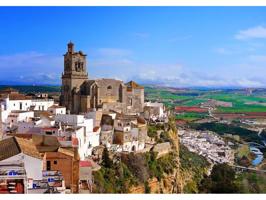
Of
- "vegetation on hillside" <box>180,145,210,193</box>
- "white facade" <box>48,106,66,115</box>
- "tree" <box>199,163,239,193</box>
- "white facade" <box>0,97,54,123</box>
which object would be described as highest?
"white facade" <box>0,97,54,123</box>

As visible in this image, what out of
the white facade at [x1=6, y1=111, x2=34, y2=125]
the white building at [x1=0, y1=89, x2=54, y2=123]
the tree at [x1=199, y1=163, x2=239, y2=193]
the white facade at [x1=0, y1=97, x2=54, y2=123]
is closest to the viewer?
the tree at [x1=199, y1=163, x2=239, y2=193]

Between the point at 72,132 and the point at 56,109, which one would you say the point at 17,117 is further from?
the point at 72,132

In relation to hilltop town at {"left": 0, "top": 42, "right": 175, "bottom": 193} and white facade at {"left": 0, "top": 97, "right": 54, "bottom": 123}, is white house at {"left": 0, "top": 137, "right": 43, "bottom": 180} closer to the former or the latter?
hilltop town at {"left": 0, "top": 42, "right": 175, "bottom": 193}

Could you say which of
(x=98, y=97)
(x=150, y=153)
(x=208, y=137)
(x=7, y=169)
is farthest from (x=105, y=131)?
(x=208, y=137)

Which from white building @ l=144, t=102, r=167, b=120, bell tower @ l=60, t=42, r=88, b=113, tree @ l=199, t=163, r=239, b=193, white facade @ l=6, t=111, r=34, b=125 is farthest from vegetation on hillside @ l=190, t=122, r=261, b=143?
white facade @ l=6, t=111, r=34, b=125

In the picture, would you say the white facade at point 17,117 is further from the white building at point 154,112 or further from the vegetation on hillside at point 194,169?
the white building at point 154,112

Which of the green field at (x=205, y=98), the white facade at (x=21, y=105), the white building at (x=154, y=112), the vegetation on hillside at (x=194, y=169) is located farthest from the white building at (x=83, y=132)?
the green field at (x=205, y=98)

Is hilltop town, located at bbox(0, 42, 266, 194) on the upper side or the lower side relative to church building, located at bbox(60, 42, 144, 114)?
lower

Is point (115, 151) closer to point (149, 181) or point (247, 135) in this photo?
point (149, 181)
